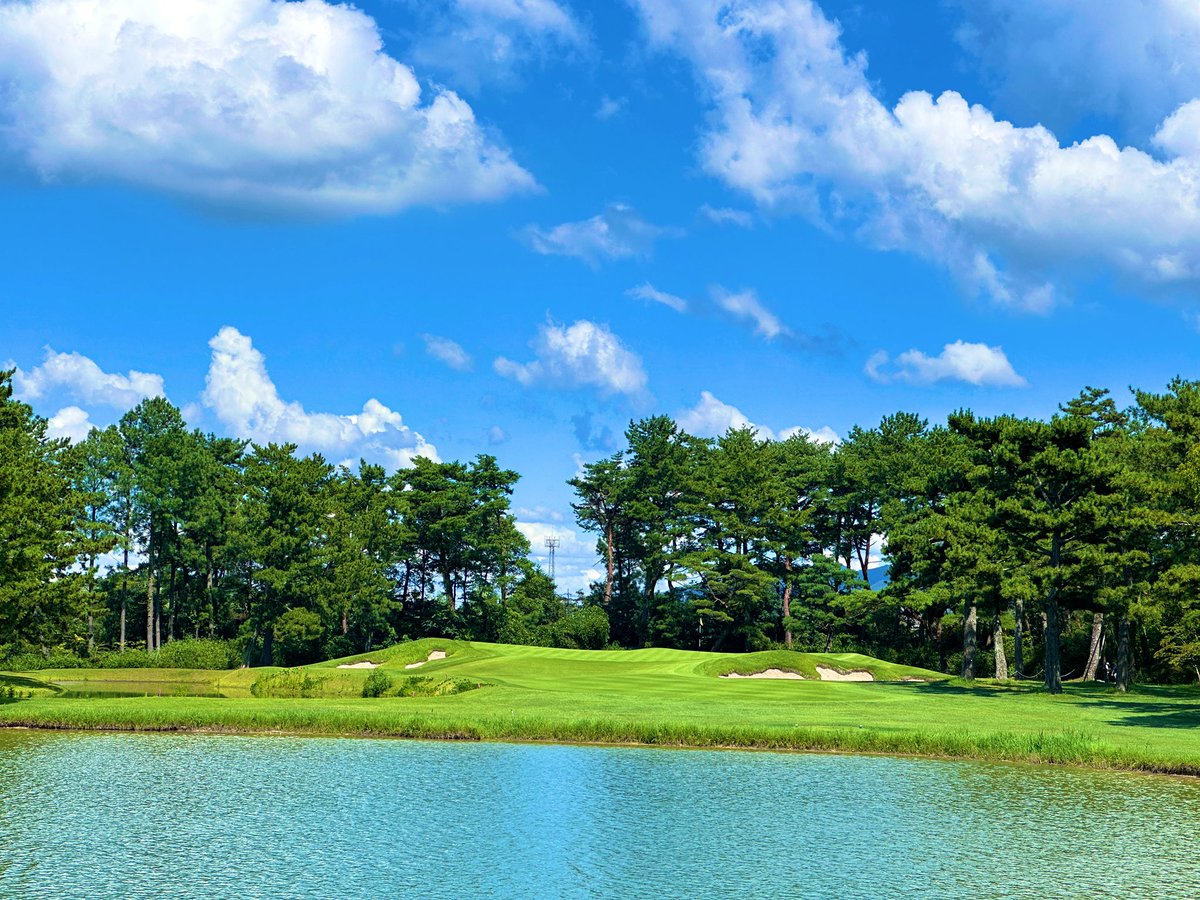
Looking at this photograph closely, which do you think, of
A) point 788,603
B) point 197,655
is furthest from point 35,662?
point 788,603

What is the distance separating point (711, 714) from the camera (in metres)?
Answer: 40.0

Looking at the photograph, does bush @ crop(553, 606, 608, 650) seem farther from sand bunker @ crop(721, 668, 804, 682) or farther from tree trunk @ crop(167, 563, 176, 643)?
sand bunker @ crop(721, 668, 804, 682)

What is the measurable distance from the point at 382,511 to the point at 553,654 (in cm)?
2606

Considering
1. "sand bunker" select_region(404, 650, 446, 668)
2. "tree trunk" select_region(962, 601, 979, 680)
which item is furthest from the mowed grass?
"sand bunker" select_region(404, 650, 446, 668)

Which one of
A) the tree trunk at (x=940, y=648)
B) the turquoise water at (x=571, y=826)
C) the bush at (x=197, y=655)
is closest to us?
the turquoise water at (x=571, y=826)

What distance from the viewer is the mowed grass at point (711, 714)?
1328 inches

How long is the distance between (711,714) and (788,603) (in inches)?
2000

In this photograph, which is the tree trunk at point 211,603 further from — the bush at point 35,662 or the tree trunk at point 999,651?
the tree trunk at point 999,651

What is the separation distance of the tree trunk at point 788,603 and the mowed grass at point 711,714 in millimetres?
26299

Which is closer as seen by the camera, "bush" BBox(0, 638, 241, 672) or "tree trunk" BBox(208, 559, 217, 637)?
"bush" BBox(0, 638, 241, 672)

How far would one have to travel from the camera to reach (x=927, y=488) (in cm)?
6869

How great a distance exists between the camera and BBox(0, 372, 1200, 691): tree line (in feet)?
192

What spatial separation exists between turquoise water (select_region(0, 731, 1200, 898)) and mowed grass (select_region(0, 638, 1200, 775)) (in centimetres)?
246

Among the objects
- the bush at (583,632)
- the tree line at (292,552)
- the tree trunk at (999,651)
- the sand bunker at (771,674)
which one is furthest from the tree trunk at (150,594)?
the tree trunk at (999,651)
